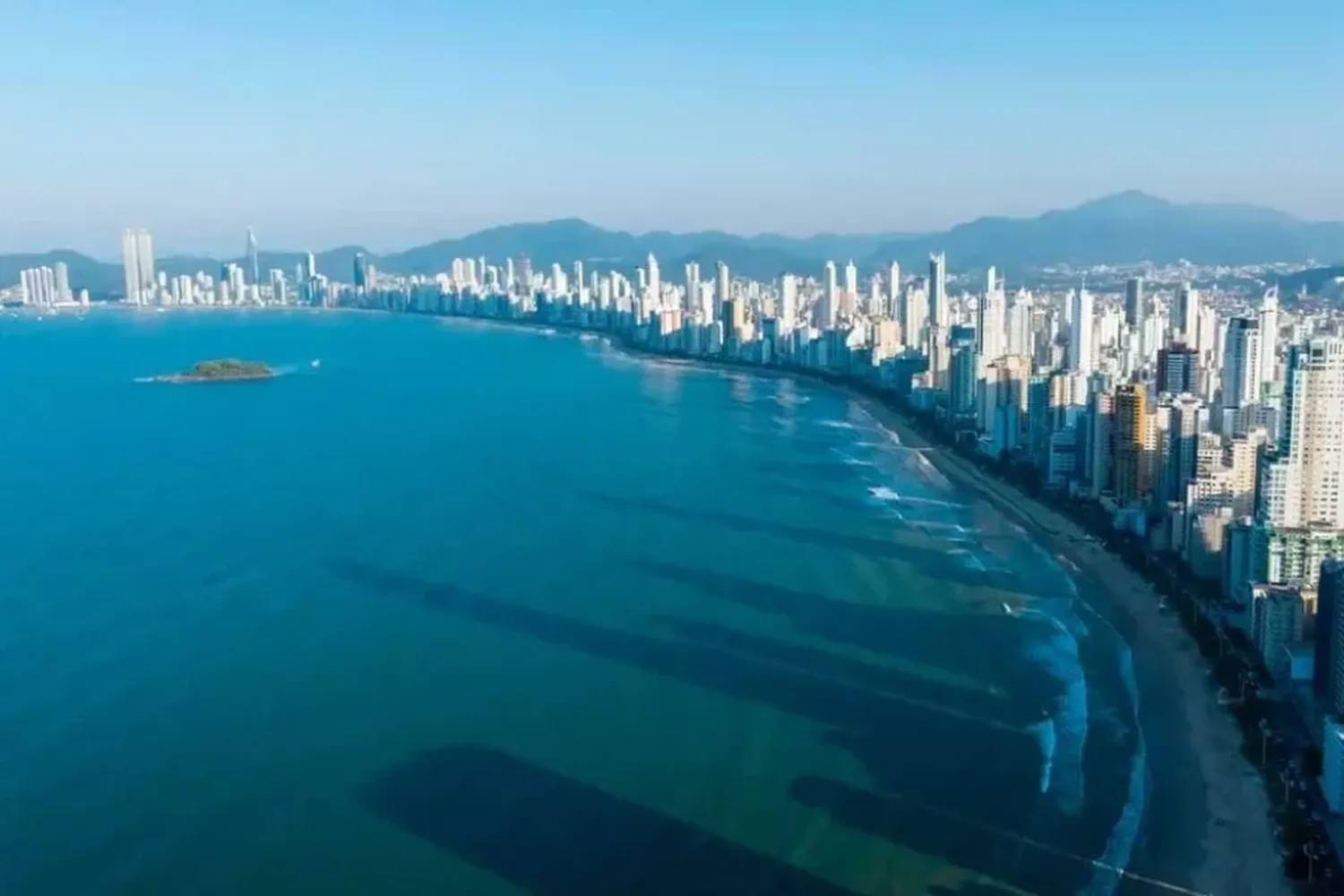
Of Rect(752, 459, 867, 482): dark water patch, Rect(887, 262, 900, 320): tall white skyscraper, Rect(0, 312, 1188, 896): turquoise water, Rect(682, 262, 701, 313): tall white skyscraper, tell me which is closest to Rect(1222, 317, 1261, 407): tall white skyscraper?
Rect(0, 312, 1188, 896): turquoise water

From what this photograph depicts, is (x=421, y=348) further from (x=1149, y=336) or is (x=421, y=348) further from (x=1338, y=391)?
(x=1338, y=391)

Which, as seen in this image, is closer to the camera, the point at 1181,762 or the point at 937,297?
the point at 1181,762

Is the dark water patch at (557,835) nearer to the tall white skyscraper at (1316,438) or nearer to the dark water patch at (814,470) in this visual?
the tall white skyscraper at (1316,438)

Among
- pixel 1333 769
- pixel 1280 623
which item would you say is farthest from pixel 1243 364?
pixel 1333 769

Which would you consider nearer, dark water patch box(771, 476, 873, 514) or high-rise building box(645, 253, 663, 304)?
dark water patch box(771, 476, 873, 514)

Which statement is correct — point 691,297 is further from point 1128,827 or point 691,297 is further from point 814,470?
point 1128,827

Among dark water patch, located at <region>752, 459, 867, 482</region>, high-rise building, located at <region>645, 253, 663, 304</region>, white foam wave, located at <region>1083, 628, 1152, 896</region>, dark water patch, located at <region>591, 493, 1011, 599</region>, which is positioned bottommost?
white foam wave, located at <region>1083, 628, 1152, 896</region>

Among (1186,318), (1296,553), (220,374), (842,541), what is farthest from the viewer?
(220,374)

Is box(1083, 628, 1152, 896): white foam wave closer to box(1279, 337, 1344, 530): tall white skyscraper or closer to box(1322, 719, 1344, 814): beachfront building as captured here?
box(1322, 719, 1344, 814): beachfront building
